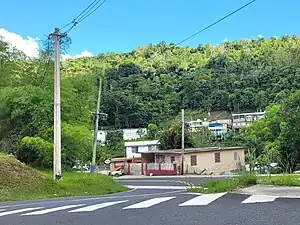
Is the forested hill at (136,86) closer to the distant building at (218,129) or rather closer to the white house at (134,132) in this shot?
the white house at (134,132)

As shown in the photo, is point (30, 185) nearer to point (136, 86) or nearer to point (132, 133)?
point (136, 86)

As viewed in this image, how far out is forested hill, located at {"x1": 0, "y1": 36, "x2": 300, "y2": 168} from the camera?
35.3 m

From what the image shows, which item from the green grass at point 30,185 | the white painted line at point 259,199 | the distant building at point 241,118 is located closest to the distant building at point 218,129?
the distant building at point 241,118

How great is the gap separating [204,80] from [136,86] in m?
16.0

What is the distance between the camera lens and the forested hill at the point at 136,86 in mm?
35312

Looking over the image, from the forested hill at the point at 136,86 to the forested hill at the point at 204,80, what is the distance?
178 millimetres

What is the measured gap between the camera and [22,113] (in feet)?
114

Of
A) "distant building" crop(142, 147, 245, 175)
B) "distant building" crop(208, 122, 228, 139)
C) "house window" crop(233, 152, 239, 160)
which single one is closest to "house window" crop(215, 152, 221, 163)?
"distant building" crop(142, 147, 245, 175)

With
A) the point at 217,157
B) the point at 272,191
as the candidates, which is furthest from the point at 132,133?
the point at 272,191

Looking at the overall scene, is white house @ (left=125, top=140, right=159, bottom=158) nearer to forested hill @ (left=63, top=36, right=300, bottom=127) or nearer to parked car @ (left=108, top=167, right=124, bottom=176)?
forested hill @ (left=63, top=36, right=300, bottom=127)

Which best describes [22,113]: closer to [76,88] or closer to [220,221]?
[76,88]

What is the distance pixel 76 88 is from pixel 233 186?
28843 millimetres

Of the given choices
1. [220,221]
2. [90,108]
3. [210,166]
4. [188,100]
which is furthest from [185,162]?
[220,221]

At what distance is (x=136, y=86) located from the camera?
7869 cm
